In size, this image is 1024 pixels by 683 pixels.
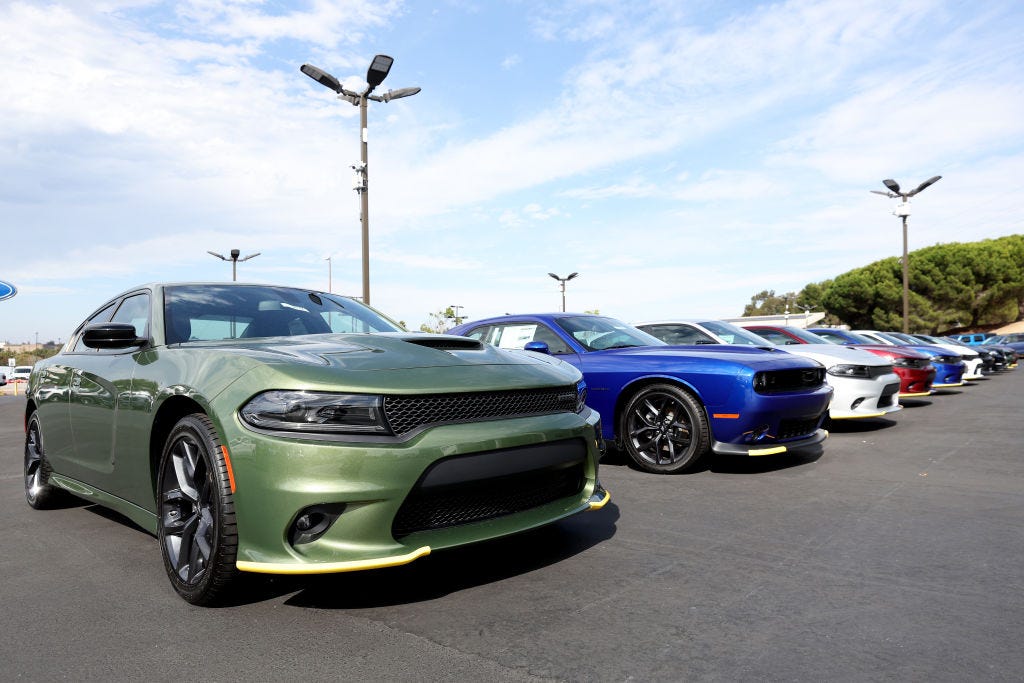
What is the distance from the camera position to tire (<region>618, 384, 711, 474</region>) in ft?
18.6

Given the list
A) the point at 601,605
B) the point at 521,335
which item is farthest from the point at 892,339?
the point at 601,605

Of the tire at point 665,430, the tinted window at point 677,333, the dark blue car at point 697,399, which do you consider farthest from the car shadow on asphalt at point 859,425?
the tire at point 665,430

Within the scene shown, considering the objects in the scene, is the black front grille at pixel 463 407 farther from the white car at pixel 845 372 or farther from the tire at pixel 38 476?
the white car at pixel 845 372

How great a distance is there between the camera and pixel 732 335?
27.0ft

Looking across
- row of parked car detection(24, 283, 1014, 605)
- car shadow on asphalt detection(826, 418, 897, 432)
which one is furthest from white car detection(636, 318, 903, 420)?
row of parked car detection(24, 283, 1014, 605)

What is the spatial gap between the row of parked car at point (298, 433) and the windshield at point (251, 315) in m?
0.01

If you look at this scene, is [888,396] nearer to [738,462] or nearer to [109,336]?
[738,462]

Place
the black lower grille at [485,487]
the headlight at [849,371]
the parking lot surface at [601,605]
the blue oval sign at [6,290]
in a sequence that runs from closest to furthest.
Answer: the parking lot surface at [601,605]
the black lower grille at [485,487]
the headlight at [849,371]
the blue oval sign at [6,290]

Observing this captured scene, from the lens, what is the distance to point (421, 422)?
272cm

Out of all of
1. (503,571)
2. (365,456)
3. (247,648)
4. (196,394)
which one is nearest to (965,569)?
(503,571)

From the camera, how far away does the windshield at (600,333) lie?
22.1 feet

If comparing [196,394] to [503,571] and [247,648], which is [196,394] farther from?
[503,571]

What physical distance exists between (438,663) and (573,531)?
1.65 m

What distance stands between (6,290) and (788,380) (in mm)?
24179
